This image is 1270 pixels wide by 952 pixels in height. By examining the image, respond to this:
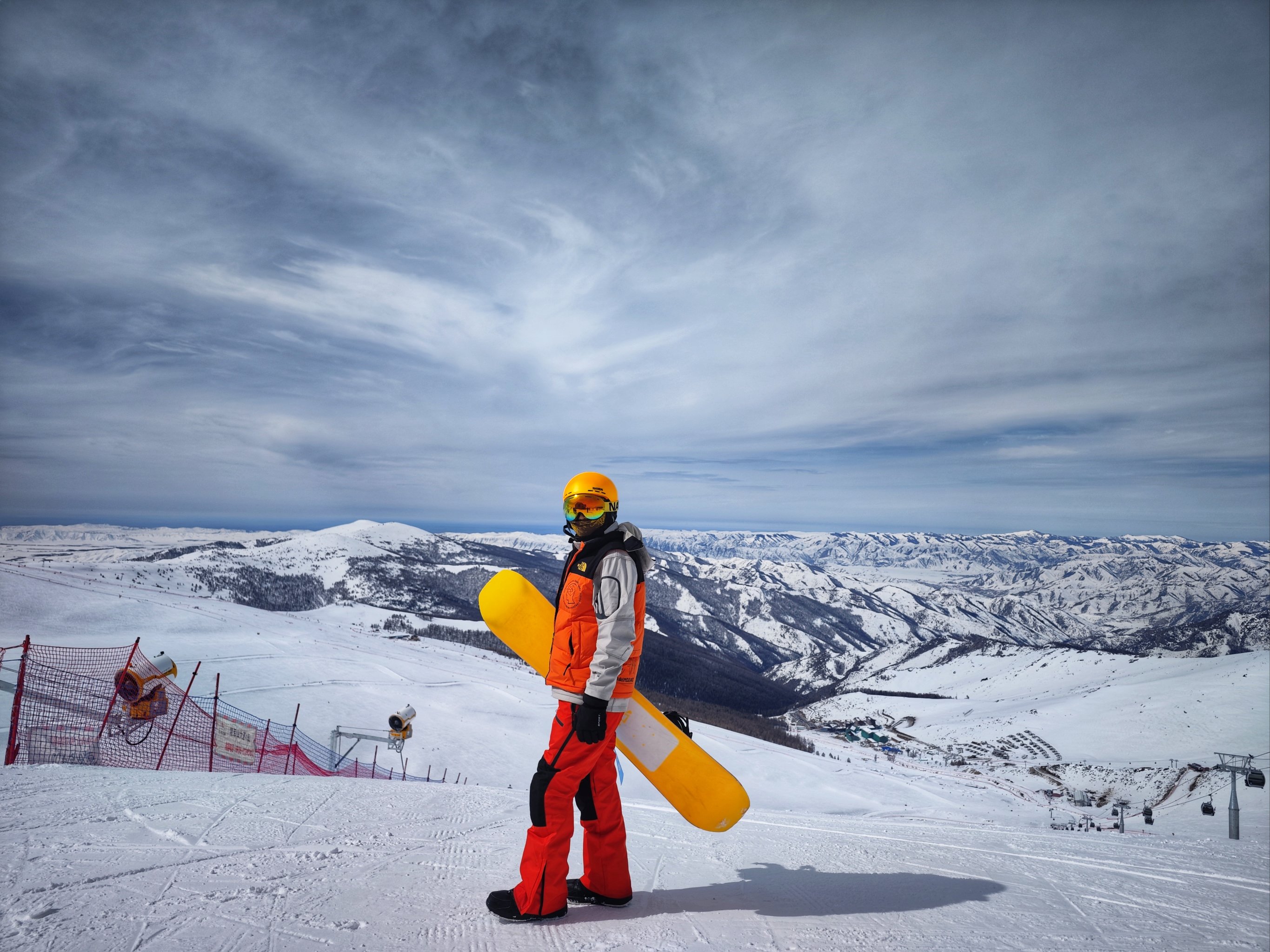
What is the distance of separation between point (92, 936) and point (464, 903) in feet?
6.88

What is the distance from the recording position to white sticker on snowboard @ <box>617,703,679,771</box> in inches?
195

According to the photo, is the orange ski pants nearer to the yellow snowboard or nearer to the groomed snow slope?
the groomed snow slope

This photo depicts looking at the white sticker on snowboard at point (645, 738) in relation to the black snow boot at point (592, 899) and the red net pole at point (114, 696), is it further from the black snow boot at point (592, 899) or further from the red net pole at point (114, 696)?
the red net pole at point (114, 696)

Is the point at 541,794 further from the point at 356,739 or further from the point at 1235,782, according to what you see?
the point at 1235,782

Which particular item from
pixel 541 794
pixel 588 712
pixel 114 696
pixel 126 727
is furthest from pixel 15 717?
pixel 588 712

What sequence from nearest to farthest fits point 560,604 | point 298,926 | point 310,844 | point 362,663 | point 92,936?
point 92,936 < point 298,926 < point 560,604 < point 310,844 < point 362,663

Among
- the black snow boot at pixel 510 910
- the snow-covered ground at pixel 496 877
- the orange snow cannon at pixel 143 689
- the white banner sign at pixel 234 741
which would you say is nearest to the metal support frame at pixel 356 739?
the white banner sign at pixel 234 741

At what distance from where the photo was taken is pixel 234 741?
13.2 meters

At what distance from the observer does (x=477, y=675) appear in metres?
40.4

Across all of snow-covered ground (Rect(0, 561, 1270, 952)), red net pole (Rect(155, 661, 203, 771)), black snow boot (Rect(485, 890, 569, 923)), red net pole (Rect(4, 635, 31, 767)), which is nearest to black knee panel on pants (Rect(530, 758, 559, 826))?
black snow boot (Rect(485, 890, 569, 923))

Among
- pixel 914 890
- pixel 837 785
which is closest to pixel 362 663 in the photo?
pixel 837 785

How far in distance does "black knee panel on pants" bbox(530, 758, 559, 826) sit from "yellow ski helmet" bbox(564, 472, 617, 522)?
1.87m

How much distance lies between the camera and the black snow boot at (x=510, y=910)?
398 centimetres

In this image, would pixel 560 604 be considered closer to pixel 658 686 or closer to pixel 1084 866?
pixel 1084 866
